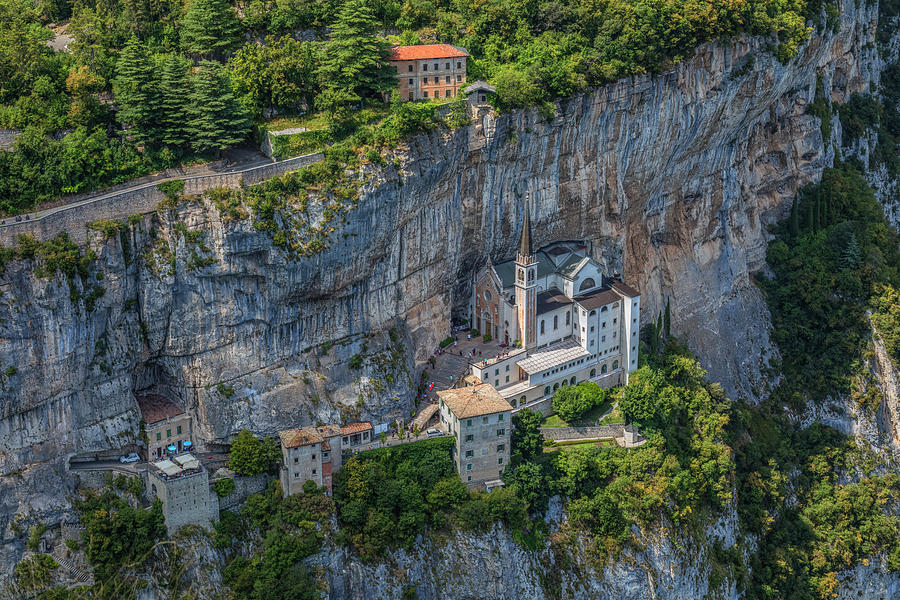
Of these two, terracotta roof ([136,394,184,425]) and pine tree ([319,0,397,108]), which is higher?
pine tree ([319,0,397,108])

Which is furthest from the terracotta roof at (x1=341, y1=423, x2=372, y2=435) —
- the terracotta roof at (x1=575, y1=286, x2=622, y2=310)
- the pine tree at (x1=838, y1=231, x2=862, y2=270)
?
the pine tree at (x1=838, y1=231, x2=862, y2=270)

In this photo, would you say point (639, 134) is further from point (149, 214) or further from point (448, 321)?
point (149, 214)

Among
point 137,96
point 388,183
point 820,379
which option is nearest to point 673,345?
point 820,379

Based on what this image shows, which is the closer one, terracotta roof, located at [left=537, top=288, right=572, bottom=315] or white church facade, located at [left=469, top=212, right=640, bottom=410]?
white church facade, located at [left=469, top=212, right=640, bottom=410]

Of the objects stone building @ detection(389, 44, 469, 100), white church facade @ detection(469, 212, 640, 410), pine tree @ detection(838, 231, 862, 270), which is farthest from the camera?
pine tree @ detection(838, 231, 862, 270)

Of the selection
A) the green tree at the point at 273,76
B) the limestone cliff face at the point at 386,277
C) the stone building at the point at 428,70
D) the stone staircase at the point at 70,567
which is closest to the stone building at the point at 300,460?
the limestone cliff face at the point at 386,277

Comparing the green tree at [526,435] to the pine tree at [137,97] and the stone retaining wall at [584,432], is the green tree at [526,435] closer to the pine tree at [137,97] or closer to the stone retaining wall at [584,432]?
the stone retaining wall at [584,432]

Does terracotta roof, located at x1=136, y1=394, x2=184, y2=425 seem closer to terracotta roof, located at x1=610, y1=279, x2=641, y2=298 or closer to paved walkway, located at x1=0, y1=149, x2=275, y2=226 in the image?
paved walkway, located at x1=0, y1=149, x2=275, y2=226

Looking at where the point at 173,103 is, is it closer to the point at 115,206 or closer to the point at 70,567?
the point at 115,206
